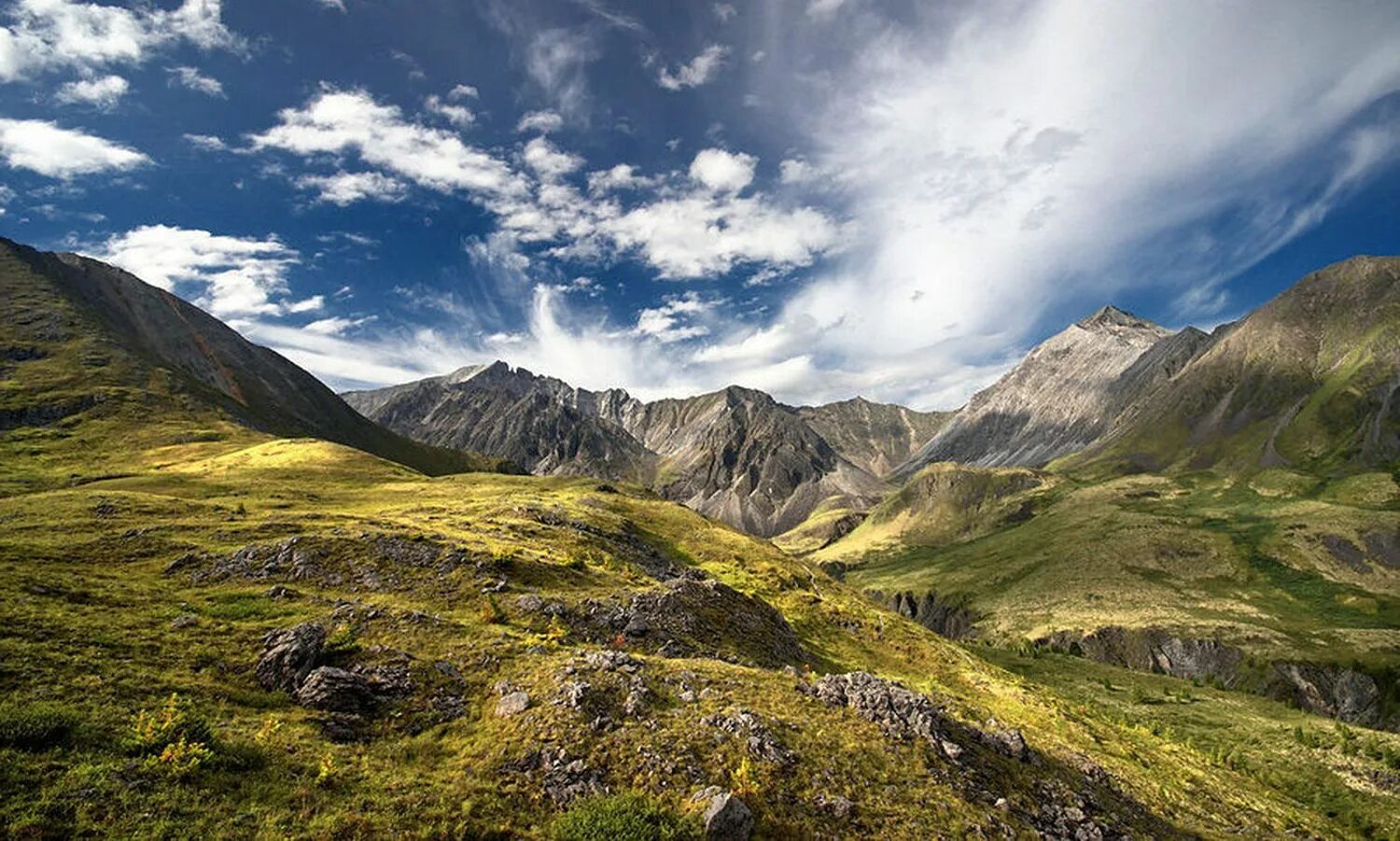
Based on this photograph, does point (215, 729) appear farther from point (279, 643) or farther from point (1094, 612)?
point (1094, 612)

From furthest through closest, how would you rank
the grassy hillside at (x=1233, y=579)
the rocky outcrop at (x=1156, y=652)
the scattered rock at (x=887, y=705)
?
the grassy hillside at (x=1233, y=579), the rocky outcrop at (x=1156, y=652), the scattered rock at (x=887, y=705)

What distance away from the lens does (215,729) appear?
52.4 ft

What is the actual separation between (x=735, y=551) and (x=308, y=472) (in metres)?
69.0

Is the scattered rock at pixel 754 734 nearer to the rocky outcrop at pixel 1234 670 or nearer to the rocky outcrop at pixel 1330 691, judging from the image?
the rocky outcrop at pixel 1234 670

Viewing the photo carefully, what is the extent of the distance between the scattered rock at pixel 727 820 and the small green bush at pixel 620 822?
0.45 meters

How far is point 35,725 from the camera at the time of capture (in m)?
13.7

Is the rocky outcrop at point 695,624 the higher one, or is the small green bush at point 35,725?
the rocky outcrop at point 695,624

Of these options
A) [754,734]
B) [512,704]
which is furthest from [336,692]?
[754,734]

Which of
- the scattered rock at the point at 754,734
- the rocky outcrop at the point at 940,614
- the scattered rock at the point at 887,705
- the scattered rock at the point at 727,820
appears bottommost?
the rocky outcrop at the point at 940,614

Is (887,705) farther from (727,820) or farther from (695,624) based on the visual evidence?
(695,624)

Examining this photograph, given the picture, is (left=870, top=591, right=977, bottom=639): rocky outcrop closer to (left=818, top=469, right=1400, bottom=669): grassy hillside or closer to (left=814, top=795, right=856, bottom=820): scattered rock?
(left=818, top=469, right=1400, bottom=669): grassy hillside

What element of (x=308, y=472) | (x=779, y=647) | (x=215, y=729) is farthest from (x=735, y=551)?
(x=308, y=472)

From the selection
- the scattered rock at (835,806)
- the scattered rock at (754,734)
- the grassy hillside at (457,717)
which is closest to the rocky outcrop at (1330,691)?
the grassy hillside at (457,717)

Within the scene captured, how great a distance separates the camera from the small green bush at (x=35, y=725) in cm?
1325
